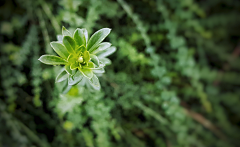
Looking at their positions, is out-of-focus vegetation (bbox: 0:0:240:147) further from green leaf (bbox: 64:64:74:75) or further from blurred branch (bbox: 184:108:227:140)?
green leaf (bbox: 64:64:74:75)

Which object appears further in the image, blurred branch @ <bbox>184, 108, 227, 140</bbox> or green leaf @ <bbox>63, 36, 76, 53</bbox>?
blurred branch @ <bbox>184, 108, 227, 140</bbox>

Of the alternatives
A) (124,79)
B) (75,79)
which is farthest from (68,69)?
(124,79)

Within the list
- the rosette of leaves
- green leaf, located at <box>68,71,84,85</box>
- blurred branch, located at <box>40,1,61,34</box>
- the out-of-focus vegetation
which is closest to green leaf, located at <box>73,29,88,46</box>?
the rosette of leaves

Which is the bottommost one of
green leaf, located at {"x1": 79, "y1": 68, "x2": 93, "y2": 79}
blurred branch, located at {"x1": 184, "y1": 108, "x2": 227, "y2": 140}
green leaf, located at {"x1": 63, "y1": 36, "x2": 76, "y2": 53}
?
green leaf, located at {"x1": 79, "y1": 68, "x2": 93, "y2": 79}

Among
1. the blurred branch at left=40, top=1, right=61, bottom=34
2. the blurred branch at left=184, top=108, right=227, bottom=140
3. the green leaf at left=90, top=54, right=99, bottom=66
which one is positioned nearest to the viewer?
the green leaf at left=90, top=54, right=99, bottom=66

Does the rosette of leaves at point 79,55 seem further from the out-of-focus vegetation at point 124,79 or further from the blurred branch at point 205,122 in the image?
the blurred branch at point 205,122

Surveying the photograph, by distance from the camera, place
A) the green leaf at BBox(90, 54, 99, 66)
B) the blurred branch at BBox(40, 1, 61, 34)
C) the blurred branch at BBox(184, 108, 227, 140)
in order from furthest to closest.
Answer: the blurred branch at BBox(184, 108, 227, 140) < the blurred branch at BBox(40, 1, 61, 34) < the green leaf at BBox(90, 54, 99, 66)

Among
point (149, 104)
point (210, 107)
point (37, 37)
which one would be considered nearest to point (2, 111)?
point (37, 37)
